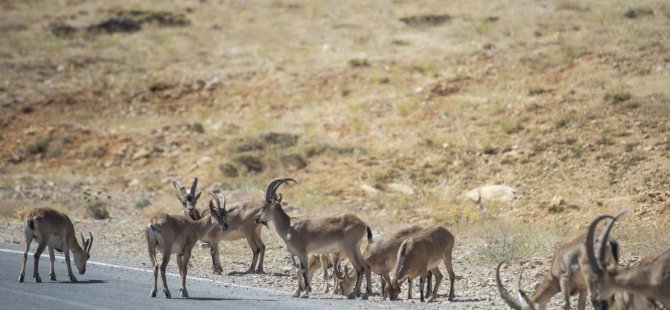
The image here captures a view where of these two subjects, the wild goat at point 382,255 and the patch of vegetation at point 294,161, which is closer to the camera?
the wild goat at point 382,255

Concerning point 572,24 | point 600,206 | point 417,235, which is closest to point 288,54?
point 572,24

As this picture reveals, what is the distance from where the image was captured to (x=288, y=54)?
42.2 m

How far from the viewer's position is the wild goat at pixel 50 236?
15547mm

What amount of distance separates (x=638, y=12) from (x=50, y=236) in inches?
1140

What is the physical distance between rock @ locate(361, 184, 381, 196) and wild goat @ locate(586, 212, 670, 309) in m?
15.4

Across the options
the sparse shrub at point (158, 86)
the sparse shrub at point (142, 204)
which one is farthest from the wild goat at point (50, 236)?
the sparse shrub at point (158, 86)

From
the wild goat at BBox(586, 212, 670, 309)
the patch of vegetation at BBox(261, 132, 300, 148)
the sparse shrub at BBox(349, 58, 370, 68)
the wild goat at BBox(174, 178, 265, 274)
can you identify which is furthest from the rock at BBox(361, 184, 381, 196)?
the wild goat at BBox(586, 212, 670, 309)

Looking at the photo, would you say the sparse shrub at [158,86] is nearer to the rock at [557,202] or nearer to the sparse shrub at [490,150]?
the sparse shrub at [490,150]

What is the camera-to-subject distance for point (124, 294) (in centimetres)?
1441

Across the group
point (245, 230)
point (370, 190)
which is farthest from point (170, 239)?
point (370, 190)

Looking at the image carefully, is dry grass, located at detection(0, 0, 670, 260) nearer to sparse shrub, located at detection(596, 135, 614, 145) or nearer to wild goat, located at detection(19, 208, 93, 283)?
sparse shrub, located at detection(596, 135, 614, 145)

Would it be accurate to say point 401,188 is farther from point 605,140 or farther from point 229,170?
point 229,170

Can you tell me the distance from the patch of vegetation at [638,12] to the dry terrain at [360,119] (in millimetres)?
79

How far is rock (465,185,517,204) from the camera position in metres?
24.9
